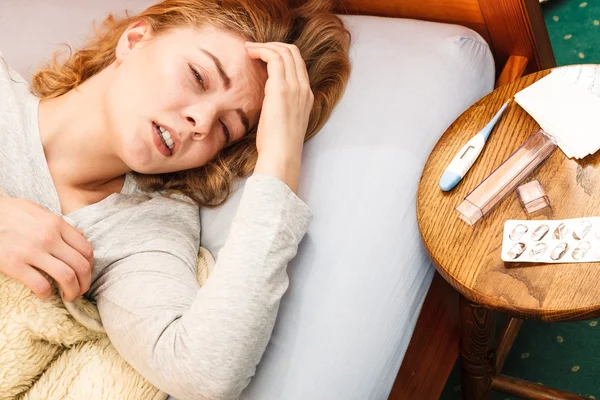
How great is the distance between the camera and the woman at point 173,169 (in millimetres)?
947

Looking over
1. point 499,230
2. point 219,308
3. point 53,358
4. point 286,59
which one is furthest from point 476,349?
→ point 53,358

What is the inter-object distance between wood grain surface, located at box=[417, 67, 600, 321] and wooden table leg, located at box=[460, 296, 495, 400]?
0.19 metres

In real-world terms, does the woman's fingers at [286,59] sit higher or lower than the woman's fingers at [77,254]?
higher

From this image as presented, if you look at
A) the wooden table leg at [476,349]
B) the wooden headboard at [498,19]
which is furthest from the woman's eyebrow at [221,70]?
the wooden table leg at [476,349]

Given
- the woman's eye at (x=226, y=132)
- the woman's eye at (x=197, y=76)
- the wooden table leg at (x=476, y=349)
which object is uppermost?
the woman's eye at (x=197, y=76)

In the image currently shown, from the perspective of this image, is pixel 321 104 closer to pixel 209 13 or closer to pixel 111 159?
pixel 209 13

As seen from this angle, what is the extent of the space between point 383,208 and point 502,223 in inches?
8.2

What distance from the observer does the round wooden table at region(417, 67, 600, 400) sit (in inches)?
34.0

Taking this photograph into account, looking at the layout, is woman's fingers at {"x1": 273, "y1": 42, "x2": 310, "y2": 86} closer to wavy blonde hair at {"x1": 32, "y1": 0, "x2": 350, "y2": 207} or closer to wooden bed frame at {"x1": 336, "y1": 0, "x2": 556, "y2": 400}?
wavy blonde hair at {"x1": 32, "y1": 0, "x2": 350, "y2": 207}

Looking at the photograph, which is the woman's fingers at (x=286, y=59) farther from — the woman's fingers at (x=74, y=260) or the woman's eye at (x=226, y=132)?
the woman's fingers at (x=74, y=260)

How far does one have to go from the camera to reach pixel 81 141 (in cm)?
124

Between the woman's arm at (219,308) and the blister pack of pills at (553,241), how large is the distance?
33cm

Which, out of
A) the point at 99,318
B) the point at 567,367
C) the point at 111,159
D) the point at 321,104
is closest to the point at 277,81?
the point at 321,104

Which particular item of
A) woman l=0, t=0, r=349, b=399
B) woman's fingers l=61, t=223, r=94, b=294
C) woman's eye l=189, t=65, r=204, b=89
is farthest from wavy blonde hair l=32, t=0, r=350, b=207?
woman's fingers l=61, t=223, r=94, b=294
